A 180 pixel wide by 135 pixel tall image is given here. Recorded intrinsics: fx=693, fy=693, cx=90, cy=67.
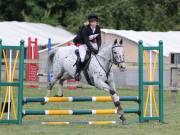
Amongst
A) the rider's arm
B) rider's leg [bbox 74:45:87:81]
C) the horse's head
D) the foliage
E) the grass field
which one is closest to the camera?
the grass field

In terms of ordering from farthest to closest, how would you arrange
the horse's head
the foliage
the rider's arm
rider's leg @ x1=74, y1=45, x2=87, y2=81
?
the foliage
rider's leg @ x1=74, y1=45, x2=87, y2=81
the rider's arm
the horse's head

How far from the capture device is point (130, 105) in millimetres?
21016

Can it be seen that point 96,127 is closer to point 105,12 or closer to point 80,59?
point 80,59

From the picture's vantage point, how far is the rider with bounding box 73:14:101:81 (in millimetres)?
15312

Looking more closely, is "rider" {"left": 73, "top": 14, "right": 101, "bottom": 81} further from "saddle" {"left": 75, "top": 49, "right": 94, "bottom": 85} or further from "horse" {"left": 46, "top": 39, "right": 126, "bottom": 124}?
"horse" {"left": 46, "top": 39, "right": 126, "bottom": 124}

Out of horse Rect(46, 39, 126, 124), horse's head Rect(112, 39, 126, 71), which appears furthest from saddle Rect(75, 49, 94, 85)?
horse's head Rect(112, 39, 126, 71)

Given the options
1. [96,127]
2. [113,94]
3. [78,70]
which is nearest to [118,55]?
[113,94]

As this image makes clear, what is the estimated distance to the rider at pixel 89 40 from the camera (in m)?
15.3

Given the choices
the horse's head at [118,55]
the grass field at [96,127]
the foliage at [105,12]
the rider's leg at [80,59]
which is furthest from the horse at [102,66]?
the foliage at [105,12]

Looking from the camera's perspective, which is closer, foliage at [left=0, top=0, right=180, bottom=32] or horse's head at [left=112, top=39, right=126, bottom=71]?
horse's head at [left=112, top=39, right=126, bottom=71]

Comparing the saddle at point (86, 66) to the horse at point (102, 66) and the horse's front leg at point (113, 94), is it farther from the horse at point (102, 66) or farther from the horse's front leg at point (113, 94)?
the horse's front leg at point (113, 94)

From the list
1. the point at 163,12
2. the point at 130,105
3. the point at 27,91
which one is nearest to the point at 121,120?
the point at 130,105

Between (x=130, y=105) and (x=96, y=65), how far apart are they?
19.7ft

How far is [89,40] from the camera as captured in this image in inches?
606
